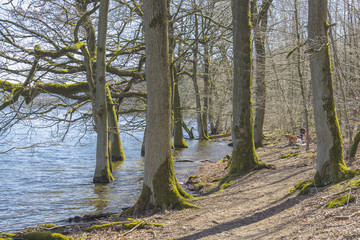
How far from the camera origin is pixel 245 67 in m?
11.7

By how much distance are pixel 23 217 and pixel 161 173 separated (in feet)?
14.8

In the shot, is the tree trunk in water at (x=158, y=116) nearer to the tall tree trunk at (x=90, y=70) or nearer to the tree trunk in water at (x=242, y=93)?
the tree trunk in water at (x=242, y=93)

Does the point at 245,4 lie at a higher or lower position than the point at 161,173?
higher

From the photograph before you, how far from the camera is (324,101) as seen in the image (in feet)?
25.8

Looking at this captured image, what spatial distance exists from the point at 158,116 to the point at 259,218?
3047 mm

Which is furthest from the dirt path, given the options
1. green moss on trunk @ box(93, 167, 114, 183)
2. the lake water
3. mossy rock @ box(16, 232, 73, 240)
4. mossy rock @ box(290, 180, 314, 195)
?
green moss on trunk @ box(93, 167, 114, 183)

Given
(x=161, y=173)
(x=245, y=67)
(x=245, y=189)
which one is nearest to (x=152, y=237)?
(x=161, y=173)

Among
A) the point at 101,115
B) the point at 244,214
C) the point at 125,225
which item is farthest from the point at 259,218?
the point at 101,115

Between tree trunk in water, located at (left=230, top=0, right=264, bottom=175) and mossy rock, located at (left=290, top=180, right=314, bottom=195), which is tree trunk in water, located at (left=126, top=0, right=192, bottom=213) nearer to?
mossy rock, located at (left=290, top=180, right=314, bottom=195)

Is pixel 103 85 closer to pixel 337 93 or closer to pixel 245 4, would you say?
pixel 245 4

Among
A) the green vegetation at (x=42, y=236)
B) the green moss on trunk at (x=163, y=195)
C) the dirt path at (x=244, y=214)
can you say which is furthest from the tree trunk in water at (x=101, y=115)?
the green vegetation at (x=42, y=236)

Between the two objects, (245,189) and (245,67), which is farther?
(245,67)

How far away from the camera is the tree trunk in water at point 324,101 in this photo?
7.86 meters

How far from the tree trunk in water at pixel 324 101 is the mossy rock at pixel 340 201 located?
1489 mm
